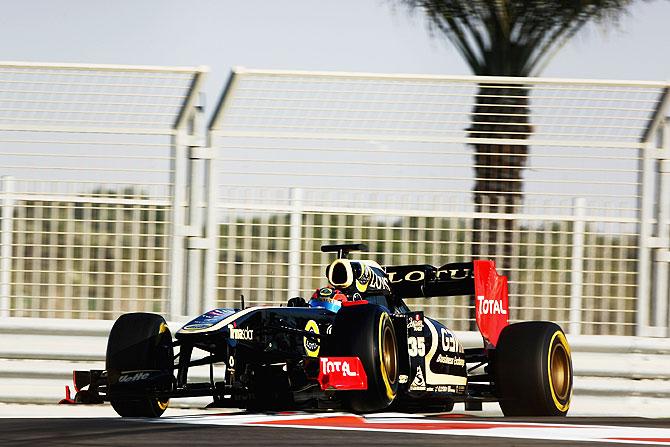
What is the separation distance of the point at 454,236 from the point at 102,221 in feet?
8.85

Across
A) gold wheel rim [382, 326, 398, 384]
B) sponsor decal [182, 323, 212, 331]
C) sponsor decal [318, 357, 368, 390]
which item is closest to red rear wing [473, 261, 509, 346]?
gold wheel rim [382, 326, 398, 384]

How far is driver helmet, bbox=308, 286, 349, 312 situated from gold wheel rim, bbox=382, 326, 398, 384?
0.71 metres

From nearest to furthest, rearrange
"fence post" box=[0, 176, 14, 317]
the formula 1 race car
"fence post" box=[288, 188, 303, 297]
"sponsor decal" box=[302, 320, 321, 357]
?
the formula 1 race car, "sponsor decal" box=[302, 320, 321, 357], "fence post" box=[0, 176, 14, 317], "fence post" box=[288, 188, 303, 297]

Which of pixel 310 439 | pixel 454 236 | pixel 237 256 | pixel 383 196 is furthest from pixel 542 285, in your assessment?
pixel 310 439

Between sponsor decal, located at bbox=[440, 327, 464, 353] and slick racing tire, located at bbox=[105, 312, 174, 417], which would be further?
sponsor decal, located at bbox=[440, 327, 464, 353]

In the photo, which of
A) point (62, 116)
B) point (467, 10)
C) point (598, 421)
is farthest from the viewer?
point (467, 10)

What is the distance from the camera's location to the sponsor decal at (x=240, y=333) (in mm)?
7363

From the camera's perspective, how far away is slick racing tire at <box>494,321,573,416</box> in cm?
807

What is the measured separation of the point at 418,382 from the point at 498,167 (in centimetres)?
214

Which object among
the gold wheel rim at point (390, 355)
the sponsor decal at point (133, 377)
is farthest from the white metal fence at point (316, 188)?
the gold wheel rim at point (390, 355)

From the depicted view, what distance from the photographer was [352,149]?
941cm

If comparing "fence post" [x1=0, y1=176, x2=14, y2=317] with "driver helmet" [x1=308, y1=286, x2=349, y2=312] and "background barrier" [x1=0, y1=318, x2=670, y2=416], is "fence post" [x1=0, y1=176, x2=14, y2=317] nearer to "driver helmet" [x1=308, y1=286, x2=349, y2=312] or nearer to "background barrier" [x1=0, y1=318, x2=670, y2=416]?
"background barrier" [x1=0, y1=318, x2=670, y2=416]

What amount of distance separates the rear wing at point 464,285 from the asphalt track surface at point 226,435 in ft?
7.41

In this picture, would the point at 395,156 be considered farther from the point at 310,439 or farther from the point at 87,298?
the point at 310,439
